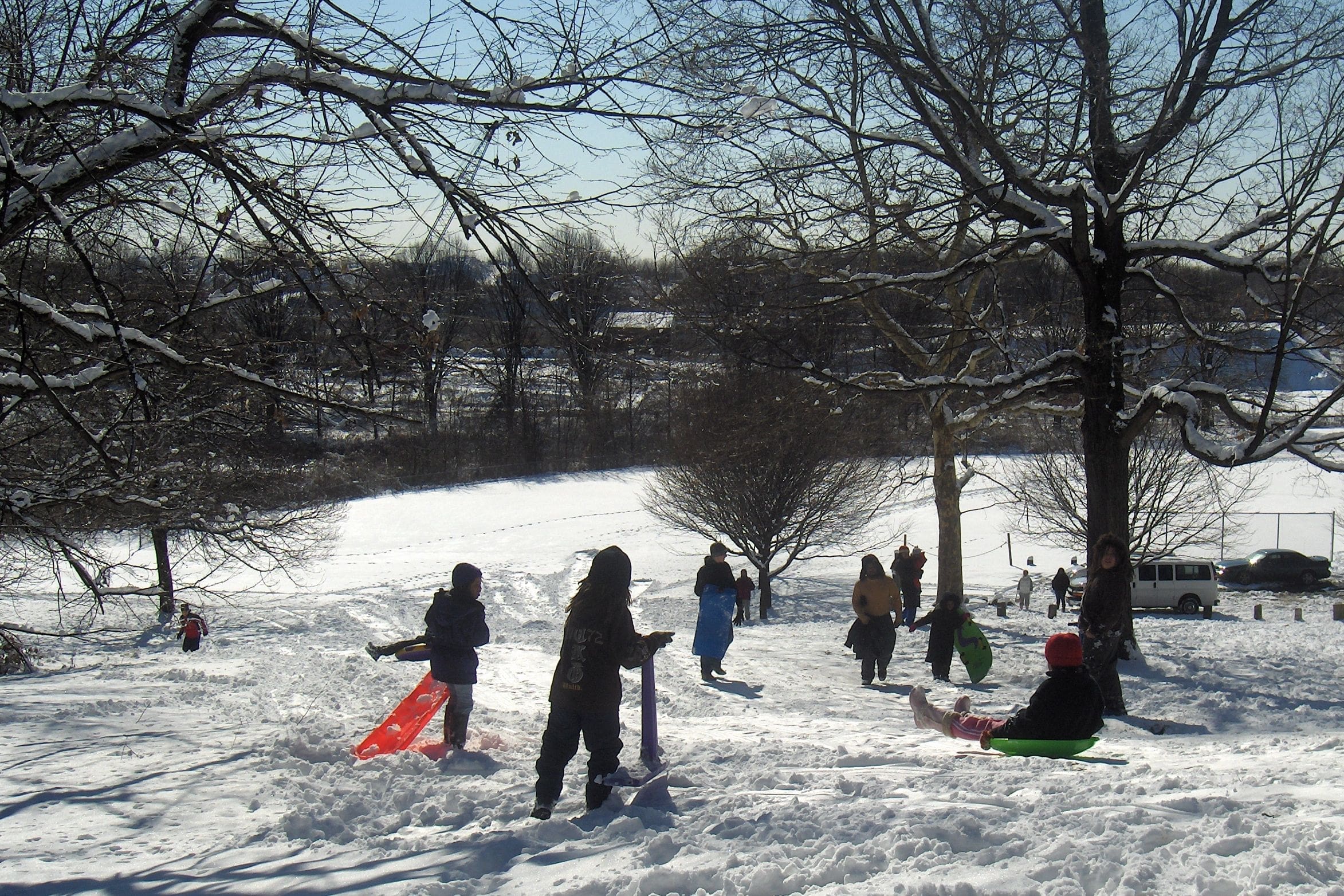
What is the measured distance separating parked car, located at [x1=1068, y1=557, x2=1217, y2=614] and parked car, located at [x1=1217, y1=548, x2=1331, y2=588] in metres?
5.16

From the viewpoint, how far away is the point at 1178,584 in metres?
29.5

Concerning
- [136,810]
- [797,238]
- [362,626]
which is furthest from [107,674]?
[362,626]

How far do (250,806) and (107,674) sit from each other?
7743 millimetres

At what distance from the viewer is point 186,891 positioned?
169 inches

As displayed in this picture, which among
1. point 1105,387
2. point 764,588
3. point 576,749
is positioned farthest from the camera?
point 764,588

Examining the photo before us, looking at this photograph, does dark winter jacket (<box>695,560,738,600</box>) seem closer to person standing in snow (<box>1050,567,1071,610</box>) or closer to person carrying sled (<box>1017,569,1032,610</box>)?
person carrying sled (<box>1017,569,1032,610</box>)

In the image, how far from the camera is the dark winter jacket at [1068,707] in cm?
616

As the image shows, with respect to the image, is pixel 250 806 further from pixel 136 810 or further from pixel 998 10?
pixel 998 10

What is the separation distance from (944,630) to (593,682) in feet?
22.8

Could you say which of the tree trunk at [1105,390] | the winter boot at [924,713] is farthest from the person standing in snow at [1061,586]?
the winter boot at [924,713]

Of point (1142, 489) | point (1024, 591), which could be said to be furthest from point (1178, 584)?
point (1024, 591)

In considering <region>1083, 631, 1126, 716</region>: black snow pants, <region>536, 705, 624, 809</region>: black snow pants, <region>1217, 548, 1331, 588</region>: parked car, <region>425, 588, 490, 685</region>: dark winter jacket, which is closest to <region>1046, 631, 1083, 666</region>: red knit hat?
<region>536, 705, 624, 809</region>: black snow pants

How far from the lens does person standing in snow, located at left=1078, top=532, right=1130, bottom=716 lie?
8758mm

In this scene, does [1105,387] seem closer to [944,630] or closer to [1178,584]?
[944,630]
